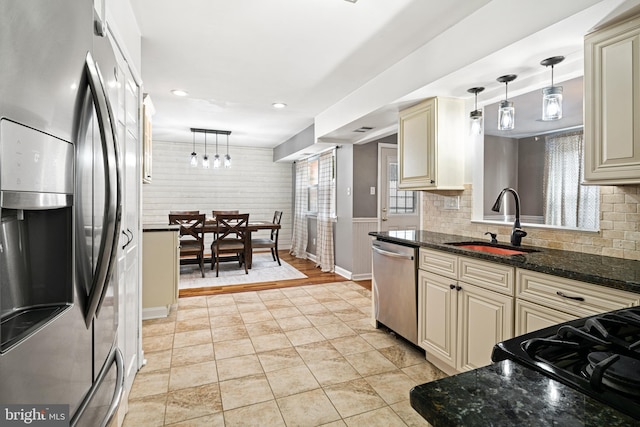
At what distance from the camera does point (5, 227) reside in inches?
21.3

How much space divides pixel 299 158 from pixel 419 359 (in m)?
5.12

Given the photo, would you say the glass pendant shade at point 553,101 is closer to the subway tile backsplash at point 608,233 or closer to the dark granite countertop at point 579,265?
the subway tile backsplash at point 608,233

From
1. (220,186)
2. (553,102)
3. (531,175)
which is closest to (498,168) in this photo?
(531,175)

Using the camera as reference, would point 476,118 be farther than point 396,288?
No

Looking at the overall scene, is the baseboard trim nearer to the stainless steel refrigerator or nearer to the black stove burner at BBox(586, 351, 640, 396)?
the stainless steel refrigerator

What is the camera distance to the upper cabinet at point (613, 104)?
4.89ft

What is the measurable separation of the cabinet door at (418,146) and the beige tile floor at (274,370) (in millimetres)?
1408

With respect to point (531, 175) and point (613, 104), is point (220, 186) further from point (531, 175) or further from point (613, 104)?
point (613, 104)

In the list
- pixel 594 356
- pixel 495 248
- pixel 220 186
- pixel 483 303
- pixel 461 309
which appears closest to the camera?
pixel 594 356

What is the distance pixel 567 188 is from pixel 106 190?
2.80m

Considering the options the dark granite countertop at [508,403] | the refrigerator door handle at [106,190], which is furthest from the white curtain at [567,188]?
the refrigerator door handle at [106,190]

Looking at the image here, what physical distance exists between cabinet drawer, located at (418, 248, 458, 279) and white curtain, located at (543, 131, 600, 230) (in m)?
0.83

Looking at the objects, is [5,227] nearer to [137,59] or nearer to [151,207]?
[137,59]

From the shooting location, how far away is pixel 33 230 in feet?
2.01
